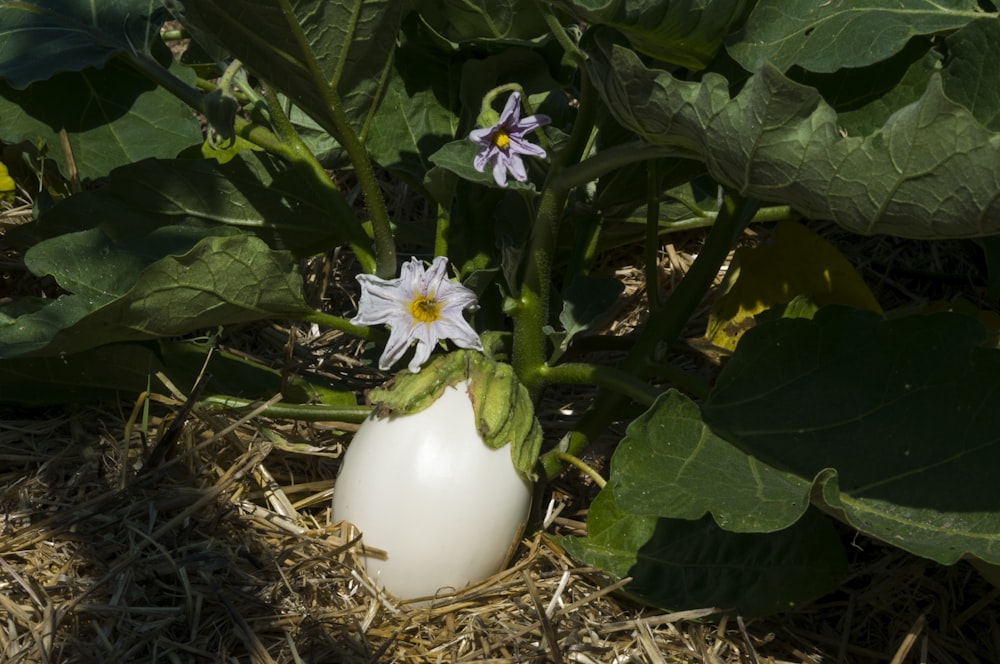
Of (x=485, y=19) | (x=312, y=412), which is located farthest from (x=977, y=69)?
(x=312, y=412)

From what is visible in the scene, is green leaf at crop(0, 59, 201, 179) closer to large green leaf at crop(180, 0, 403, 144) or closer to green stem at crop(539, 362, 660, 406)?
large green leaf at crop(180, 0, 403, 144)

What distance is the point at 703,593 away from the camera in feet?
3.81

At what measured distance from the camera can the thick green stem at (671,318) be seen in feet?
4.26

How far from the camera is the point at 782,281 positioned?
56.6 inches

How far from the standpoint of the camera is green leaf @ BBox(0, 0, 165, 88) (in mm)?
1323

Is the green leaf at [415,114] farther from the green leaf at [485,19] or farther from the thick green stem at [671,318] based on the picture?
the thick green stem at [671,318]

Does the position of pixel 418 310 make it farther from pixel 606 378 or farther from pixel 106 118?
pixel 106 118

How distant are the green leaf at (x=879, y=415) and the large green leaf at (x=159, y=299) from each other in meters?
Answer: 0.49

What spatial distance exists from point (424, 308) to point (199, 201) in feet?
1.23

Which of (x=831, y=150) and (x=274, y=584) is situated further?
(x=274, y=584)

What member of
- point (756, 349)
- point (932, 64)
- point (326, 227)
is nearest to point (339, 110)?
point (326, 227)

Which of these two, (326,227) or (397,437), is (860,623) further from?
(326,227)

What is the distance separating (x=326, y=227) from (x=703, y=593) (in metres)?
0.65

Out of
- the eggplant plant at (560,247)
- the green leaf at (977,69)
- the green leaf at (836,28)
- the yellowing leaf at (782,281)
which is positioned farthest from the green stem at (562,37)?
the yellowing leaf at (782,281)
